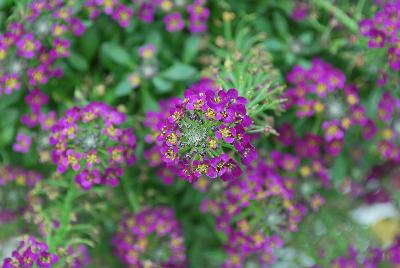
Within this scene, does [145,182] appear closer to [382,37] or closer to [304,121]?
[304,121]

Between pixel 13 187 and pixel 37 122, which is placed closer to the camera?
pixel 37 122

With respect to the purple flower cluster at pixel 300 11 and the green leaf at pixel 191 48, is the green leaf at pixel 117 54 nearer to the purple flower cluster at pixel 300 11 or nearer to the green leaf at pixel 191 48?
the green leaf at pixel 191 48

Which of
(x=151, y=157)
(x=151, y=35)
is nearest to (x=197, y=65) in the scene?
(x=151, y=35)

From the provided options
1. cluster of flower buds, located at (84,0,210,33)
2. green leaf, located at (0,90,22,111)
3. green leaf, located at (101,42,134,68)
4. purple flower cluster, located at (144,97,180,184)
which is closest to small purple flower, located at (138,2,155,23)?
cluster of flower buds, located at (84,0,210,33)

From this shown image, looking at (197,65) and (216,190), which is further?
(197,65)

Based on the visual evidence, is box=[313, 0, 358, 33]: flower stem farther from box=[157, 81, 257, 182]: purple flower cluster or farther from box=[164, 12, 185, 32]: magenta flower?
box=[157, 81, 257, 182]: purple flower cluster

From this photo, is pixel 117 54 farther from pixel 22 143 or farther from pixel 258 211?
pixel 258 211

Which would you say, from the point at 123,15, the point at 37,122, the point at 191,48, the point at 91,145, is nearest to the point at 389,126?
the point at 191,48
